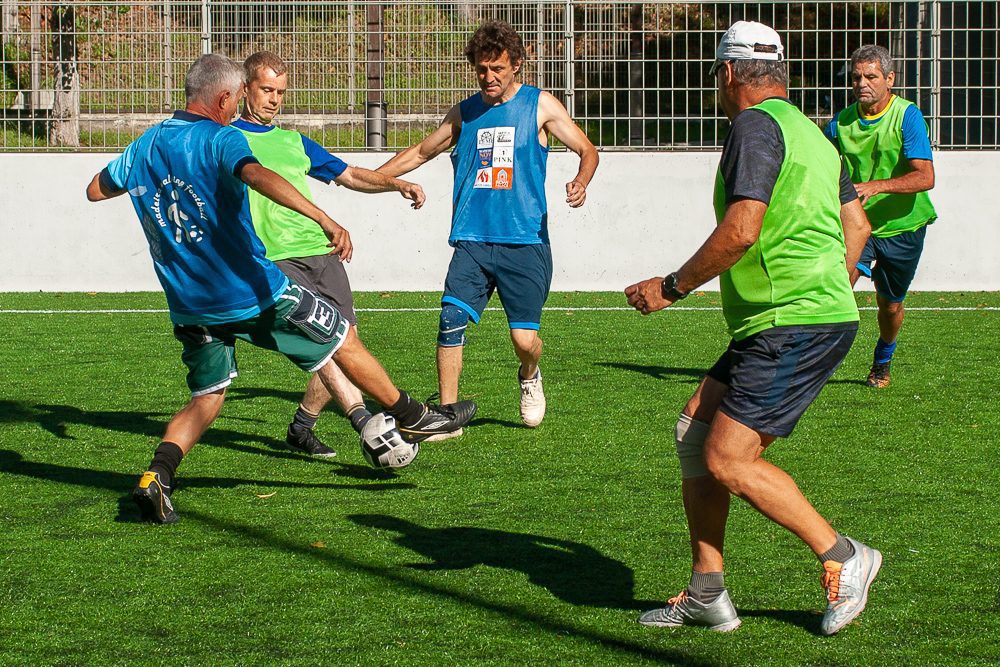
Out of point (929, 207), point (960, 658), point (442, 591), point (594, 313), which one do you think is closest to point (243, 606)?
point (442, 591)

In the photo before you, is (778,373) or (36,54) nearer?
(778,373)

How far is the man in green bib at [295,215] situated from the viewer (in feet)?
21.5

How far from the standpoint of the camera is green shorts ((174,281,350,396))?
18.5 ft

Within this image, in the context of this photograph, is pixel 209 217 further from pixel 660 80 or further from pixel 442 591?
pixel 660 80

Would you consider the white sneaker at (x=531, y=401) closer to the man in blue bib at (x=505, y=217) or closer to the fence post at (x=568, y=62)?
the man in blue bib at (x=505, y=217)

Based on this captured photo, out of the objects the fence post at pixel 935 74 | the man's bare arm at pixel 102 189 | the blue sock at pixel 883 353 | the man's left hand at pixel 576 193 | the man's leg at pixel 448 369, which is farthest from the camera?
the fence post at pixel 935 74

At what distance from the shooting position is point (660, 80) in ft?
50.0

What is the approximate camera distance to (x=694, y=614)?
→ 13.7 ft

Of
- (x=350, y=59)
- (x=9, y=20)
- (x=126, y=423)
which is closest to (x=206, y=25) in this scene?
(x=350, y=59)

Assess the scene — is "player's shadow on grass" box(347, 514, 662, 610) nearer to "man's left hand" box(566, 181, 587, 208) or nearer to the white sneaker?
the white sneaker

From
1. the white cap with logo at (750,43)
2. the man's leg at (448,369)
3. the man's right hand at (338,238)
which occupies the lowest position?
the man's leg at (448,369)

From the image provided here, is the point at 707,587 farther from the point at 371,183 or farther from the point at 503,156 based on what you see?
the point at 503,156

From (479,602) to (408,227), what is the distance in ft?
35.8

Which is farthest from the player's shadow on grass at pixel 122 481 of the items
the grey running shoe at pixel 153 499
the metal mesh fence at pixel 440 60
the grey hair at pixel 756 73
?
the metal mesh fence at pixel 440 60
